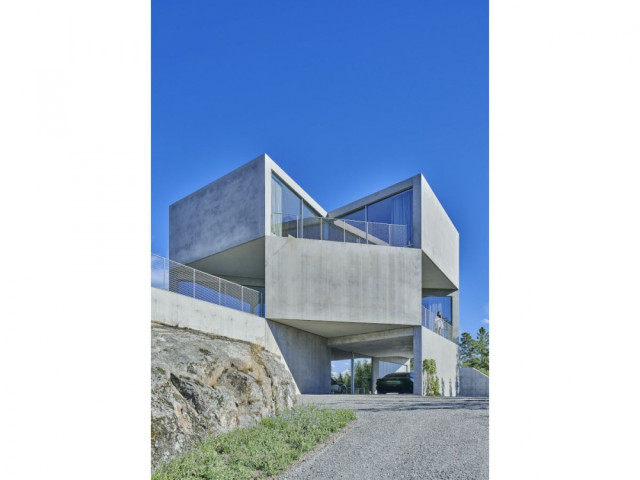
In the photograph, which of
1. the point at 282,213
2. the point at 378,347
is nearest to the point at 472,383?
the point at 378,347

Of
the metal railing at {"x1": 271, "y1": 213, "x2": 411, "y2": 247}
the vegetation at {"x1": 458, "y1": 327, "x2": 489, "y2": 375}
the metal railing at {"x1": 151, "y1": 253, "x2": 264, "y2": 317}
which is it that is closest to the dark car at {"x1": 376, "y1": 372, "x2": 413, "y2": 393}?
the metal railing at {"x1": 271, "y1": 213, "x2": 411, "y2": 247}

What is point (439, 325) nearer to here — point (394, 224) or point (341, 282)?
point (394, 224)

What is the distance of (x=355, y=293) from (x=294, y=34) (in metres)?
10.9

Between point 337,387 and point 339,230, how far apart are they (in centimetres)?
→ 777

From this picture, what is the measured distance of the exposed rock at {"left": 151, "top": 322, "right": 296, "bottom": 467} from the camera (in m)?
6.34

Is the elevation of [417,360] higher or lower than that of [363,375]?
higher

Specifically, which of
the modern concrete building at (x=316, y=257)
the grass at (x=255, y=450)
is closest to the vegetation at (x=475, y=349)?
the modern concrete building at (x=316, y=257)

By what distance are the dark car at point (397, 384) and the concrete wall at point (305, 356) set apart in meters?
2.76

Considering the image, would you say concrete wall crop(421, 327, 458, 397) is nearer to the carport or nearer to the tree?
Answer: the carport

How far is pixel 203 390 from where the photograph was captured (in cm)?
723
